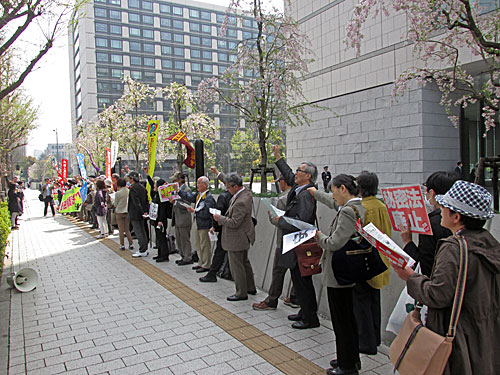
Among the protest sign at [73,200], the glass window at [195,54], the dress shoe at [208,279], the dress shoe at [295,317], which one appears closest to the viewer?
the dress shoe at [295,317]

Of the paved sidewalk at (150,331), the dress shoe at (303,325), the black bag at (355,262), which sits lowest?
the paved sidewalk at (150,331)

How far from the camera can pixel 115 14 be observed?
250ft

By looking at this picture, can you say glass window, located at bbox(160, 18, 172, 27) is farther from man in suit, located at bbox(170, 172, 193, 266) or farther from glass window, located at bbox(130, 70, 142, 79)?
man in suit, located at bbox(170, 172, 193, 266)

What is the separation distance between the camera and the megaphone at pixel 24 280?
715cm

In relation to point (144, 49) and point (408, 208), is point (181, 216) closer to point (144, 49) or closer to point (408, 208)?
point (408, 208)

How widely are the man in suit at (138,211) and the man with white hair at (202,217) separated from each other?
2.16 m

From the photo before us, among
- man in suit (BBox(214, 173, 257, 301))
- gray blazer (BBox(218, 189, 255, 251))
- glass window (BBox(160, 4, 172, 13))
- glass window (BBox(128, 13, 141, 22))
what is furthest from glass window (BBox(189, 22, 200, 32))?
gray blazer (BBox(218, 189, 255, 251))

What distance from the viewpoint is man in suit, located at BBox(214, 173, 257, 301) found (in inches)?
241

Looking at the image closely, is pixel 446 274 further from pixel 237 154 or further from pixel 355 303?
A: pixel 237 154

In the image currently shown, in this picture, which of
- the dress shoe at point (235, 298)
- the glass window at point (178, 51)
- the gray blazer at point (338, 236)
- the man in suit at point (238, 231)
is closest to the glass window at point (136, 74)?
the glass window at point (178, 51)

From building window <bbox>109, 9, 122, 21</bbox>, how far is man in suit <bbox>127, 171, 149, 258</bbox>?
7701cm

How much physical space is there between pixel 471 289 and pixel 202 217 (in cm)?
602

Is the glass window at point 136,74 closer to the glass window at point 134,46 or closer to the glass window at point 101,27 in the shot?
the glass window at point 134,46

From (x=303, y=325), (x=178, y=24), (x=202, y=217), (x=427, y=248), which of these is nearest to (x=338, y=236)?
(x=427, y=248)
